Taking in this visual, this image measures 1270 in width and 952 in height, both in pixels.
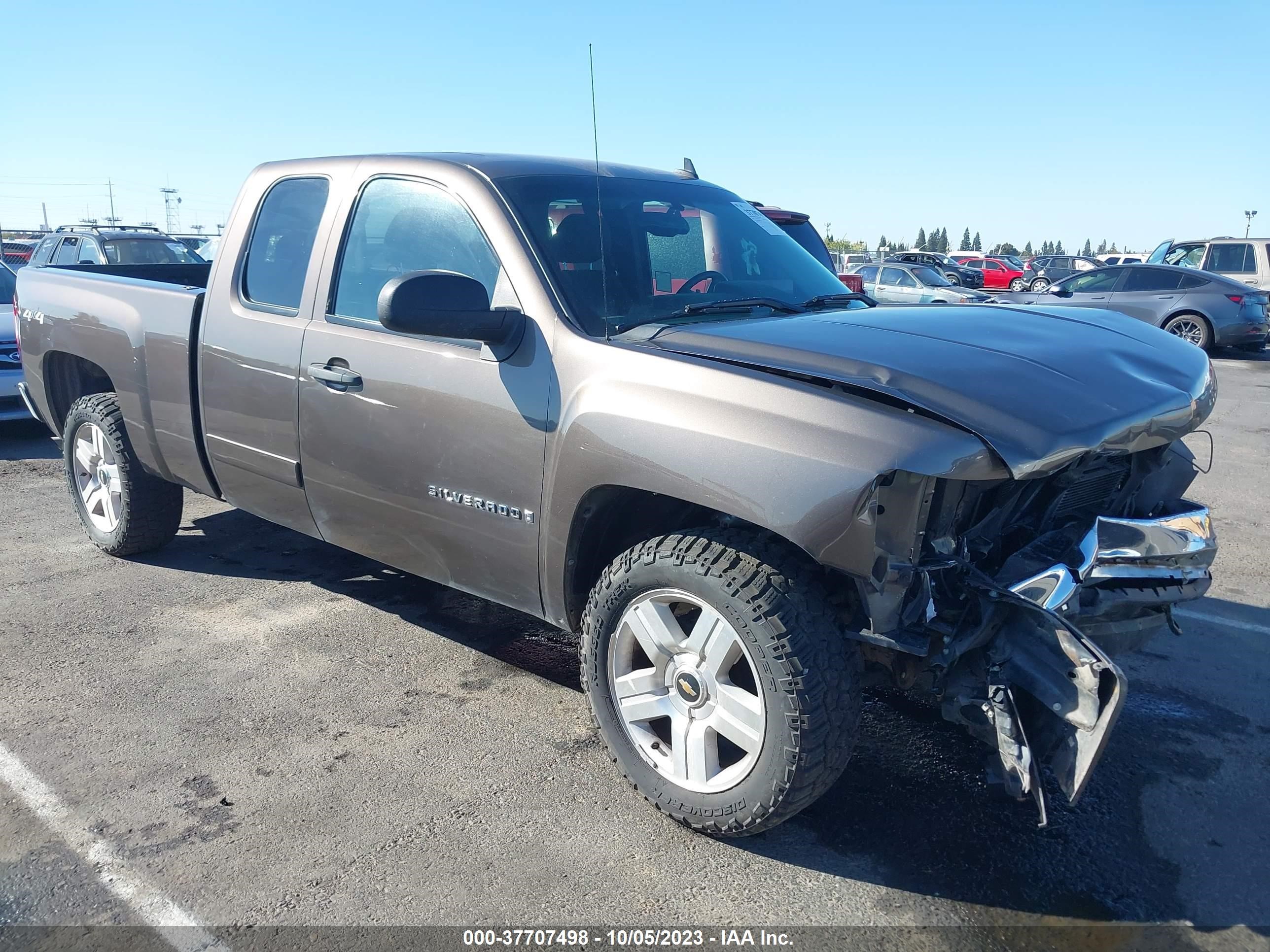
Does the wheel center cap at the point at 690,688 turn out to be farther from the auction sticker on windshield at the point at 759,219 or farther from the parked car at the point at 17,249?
the parked car at the point at 17,249

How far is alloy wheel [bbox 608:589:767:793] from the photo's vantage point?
273 cm

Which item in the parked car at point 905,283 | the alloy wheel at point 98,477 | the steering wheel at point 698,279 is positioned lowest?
the alloy wheel at point 98,477

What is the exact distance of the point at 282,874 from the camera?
268 centimetres

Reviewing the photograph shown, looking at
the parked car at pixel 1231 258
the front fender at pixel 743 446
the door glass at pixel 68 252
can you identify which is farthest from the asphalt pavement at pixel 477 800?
the parked car at pixel 1231 258

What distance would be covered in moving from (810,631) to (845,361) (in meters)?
0.73

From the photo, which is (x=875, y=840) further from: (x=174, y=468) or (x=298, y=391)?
(x=174, y=468)

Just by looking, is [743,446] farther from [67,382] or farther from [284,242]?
[67,382]

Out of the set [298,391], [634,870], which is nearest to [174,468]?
[298,391]

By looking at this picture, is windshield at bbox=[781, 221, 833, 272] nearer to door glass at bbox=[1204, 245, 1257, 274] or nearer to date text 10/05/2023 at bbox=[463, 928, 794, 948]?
date text 10/05/2023 at bbox=[463, 928, 794, 948]

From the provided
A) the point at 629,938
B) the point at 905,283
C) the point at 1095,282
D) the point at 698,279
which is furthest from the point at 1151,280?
the point at 629,938

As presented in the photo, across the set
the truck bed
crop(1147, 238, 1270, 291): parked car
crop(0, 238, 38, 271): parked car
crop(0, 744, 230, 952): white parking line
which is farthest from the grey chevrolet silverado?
crop(0, 238, 38, 271): parked car

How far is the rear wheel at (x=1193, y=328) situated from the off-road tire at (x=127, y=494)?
1524cm

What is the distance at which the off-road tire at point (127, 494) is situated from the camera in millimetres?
4898

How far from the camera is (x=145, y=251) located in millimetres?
13906
